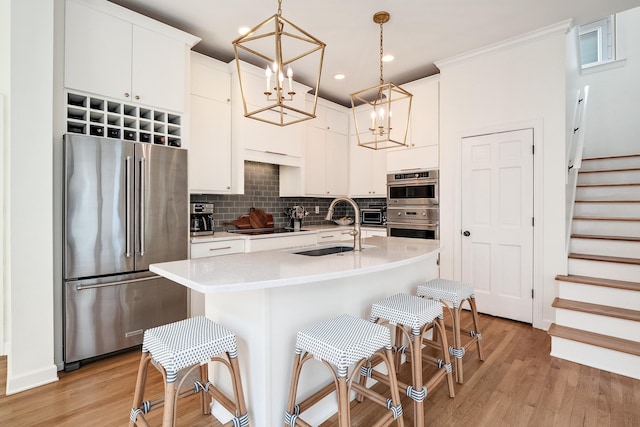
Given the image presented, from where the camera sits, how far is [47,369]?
7.27ft

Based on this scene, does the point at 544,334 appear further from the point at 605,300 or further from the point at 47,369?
the point at 47,369

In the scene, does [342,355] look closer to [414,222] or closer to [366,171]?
[414,222]

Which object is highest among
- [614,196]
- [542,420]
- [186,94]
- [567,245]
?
[186,94]

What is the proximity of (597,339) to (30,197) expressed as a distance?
14.0 feet

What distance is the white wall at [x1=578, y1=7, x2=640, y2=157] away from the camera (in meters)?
4.42

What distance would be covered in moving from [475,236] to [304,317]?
2.67 meters

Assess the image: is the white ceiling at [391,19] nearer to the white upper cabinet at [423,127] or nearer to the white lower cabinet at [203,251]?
the white upper cabinet at [423,127]

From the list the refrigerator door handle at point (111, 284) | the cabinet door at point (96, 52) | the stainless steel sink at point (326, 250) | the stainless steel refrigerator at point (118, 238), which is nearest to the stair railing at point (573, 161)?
the stainless steel sink at point (326, 250)

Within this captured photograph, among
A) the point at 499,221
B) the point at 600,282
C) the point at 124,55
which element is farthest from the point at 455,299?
the point at 124,55

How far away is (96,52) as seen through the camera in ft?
8.19

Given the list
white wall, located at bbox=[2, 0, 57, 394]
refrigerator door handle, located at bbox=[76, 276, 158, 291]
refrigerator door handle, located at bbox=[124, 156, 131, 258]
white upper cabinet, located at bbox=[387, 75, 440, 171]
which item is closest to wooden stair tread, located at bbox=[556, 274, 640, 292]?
white upper cabinet, located at bbox=[387, 75, 440, 171]

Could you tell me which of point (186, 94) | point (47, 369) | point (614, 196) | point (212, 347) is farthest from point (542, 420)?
point (186, 94)

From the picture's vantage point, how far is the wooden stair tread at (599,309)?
8.12 feet

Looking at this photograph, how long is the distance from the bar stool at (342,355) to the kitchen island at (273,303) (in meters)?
0.10
